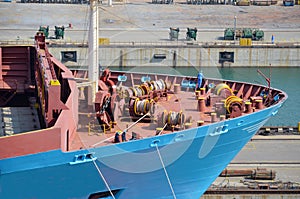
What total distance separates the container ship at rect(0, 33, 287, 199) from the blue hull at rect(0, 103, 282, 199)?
0.09 ft

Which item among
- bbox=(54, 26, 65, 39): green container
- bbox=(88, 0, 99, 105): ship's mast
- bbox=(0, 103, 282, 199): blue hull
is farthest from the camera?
bbox=(54, 26, 65, 39): green container

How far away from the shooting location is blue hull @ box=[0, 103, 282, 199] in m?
20.2

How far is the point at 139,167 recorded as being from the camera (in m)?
22.3

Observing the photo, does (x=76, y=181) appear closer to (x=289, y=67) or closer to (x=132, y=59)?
(x=132, y=59)

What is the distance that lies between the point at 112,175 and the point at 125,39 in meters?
38.5

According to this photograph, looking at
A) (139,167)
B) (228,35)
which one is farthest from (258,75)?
(139,167)

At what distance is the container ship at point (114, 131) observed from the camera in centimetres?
2027

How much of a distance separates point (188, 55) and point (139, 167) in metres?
34.6

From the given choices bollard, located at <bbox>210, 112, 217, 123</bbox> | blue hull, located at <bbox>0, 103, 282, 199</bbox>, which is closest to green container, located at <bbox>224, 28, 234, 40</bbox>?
blue hull, located at <bbox>0, 103, 282, 199</bbox>

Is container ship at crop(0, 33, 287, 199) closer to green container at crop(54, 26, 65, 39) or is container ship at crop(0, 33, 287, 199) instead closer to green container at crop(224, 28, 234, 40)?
green container at crop(54, 26, 65, 39)

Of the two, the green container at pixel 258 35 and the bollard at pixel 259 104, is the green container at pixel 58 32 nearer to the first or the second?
the green container at pixel 258 35

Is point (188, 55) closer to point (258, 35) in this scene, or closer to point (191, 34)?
point (191, 34)

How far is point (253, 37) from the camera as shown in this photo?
61688 millimetres

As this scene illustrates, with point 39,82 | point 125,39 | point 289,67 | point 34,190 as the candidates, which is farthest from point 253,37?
point 34,190
